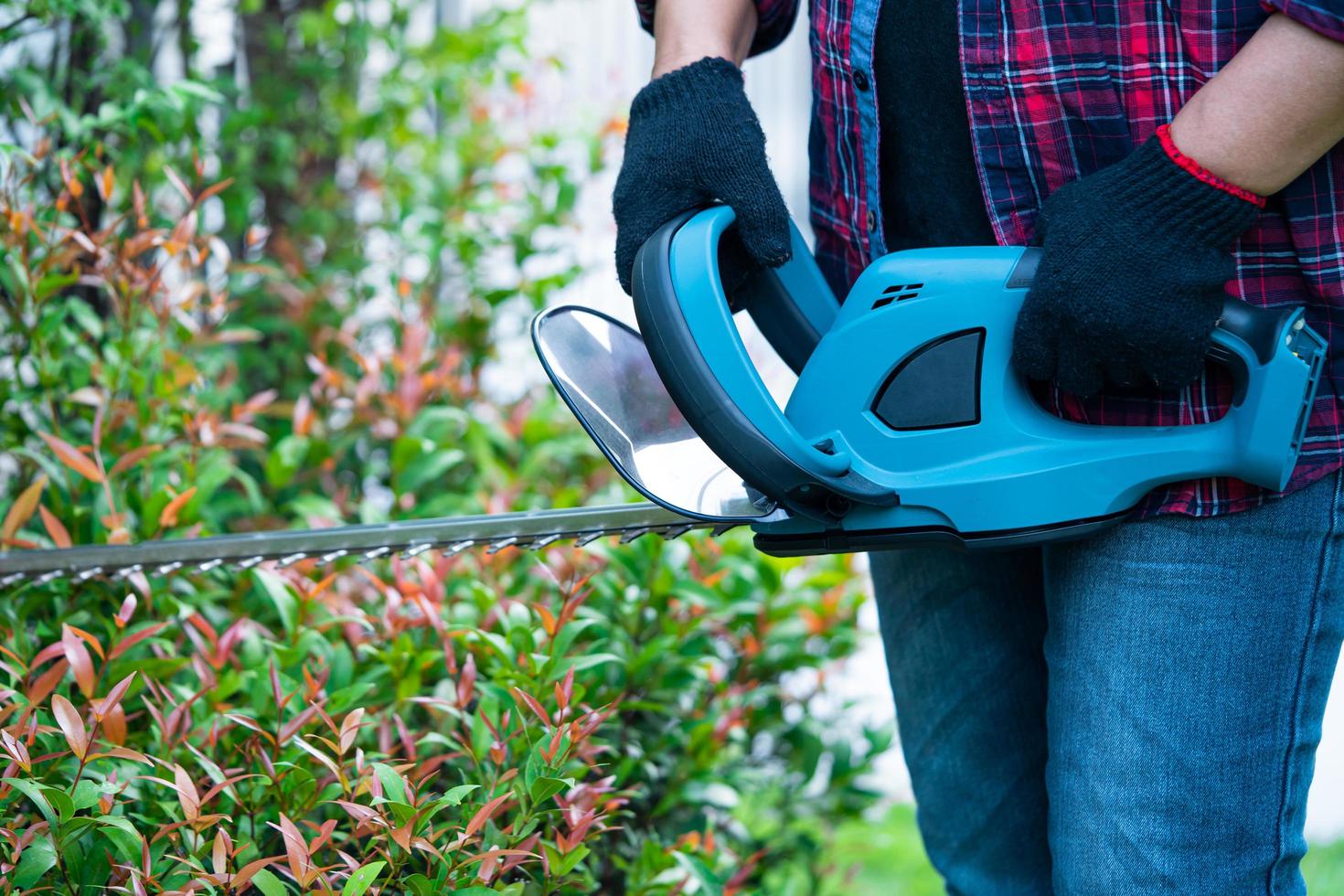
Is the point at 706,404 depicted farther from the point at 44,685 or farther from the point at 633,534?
the point at 44,685

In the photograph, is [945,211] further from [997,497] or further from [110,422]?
[110,422]

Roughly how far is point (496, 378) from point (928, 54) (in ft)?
5.71

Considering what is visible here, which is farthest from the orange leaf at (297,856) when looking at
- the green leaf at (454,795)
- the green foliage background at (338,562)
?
the green leaf at (454,795)

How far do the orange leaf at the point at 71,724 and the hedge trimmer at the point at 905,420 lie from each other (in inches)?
21.9

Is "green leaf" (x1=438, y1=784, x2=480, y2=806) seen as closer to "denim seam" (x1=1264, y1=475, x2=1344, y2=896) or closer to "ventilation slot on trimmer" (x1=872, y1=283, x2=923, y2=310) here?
"ventilation slot on trimmer" (x1=872, y1=283, x2=923, y2=310)

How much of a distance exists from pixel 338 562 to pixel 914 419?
41.1 inches

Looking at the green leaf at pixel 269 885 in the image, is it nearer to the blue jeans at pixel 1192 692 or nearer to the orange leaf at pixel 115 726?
the orange leaf at pixel 115 726

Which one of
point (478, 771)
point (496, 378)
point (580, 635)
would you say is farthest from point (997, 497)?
point (496, 378)

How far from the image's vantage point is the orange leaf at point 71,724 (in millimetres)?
1097

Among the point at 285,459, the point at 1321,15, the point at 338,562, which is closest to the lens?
the point at 1321,15

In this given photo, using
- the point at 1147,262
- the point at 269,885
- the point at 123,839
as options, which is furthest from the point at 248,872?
the point at 1147,262

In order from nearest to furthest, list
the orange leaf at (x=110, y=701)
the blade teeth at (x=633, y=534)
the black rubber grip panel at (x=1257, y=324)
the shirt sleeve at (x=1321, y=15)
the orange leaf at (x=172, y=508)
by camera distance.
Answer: the shirt sleeve at (x=1321, y=15) → the black rubber grip panel at (x=1257, y=324) → the orange leaf at (x=110, y=701) → the blade teeth at (x=633, y=534) → the orange leaf at (x=172, y=508)

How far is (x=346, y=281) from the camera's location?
8.70 feet

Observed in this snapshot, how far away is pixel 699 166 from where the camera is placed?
1.17m
